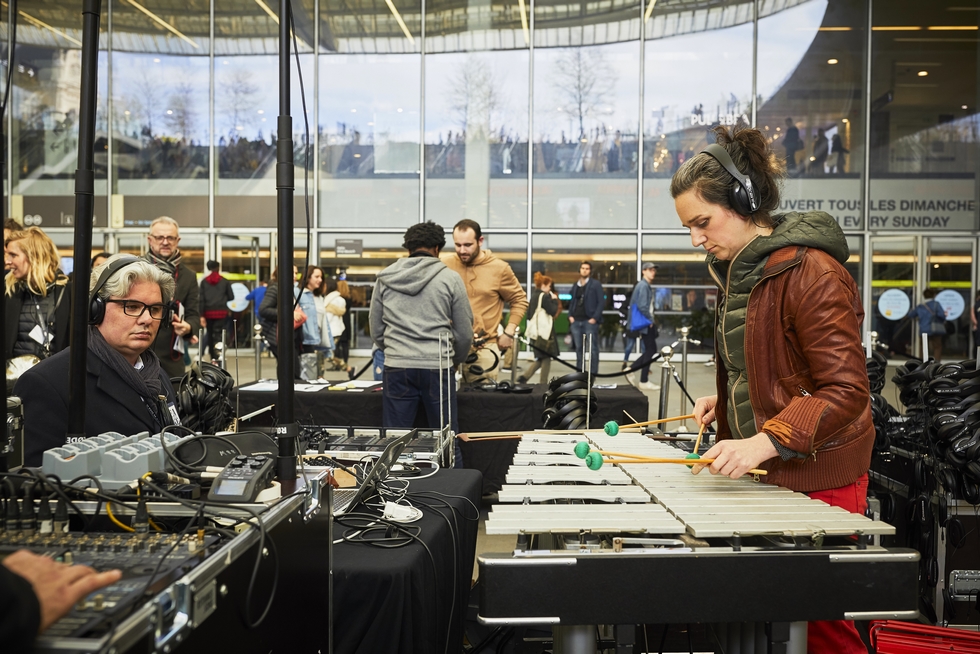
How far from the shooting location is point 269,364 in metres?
12.3

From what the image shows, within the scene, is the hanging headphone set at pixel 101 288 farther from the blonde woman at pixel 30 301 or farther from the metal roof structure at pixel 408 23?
the metal roof structure at pixel 408 23

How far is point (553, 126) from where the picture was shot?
13.3 m

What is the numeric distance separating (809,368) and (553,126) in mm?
11953

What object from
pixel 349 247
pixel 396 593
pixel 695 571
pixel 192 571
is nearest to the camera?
pixel 192 571

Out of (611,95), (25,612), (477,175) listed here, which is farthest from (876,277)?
(25,612)

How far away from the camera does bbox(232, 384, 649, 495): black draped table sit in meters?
4.94

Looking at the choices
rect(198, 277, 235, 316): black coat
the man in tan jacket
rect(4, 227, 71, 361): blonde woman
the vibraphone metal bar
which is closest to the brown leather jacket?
the vibraphone metal bar

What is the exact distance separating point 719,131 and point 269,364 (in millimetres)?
10967

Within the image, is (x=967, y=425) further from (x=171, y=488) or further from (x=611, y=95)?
(x=611, y=95)

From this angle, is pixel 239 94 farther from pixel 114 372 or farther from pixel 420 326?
pixel 114 372

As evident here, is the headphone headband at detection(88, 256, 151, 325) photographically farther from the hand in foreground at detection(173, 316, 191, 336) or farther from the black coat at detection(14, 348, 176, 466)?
the hand in foreground at detection(173, 316, 191, 336)

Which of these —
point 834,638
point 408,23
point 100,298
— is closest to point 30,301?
point 100,298

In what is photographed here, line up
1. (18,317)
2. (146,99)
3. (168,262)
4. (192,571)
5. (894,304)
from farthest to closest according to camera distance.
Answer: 1. (146,99)
2. (894,304)
3. (168,262)
4. (18,317)
5. (192,571)

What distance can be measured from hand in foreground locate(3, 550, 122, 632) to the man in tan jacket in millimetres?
4462
